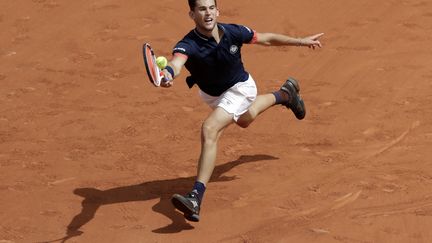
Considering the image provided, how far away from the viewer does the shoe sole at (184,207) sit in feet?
28.1

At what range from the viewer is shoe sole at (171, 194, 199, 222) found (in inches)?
337

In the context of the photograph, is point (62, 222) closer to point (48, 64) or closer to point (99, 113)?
point (99, 113)

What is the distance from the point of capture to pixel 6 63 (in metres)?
13.5

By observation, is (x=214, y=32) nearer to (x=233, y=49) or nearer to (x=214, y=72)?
(x=233, y=49)

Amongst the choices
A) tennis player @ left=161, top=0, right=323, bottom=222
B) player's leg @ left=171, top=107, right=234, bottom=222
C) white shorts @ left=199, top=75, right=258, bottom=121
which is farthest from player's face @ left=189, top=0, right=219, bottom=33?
player's leg @ left=171, top=107, right=234, bottom=222

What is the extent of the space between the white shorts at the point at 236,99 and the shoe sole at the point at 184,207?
1134 mm

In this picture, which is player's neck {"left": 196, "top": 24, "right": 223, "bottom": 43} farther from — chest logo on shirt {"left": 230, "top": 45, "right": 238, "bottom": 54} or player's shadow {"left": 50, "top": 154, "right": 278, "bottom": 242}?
player's shadow {"left": 50, "top": 154, "right": 278, "bottom": 242}

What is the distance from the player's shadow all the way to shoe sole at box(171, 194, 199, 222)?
0.80 feet

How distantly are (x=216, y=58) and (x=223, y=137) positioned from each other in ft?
6.34

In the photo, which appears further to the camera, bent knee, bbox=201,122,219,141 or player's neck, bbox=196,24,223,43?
player's neck, bbox=196,24,223,43

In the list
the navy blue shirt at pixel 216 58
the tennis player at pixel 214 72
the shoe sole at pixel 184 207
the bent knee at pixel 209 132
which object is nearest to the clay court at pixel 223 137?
the shoe sole at pixel 184 207

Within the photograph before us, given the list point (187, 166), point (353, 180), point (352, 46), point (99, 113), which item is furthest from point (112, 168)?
point (352, 46)

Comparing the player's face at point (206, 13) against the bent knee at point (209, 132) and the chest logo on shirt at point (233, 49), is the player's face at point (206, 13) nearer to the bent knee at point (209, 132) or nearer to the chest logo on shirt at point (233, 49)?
the chest logo on shirt at point (233, 49)

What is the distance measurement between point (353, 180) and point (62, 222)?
9.13ft
